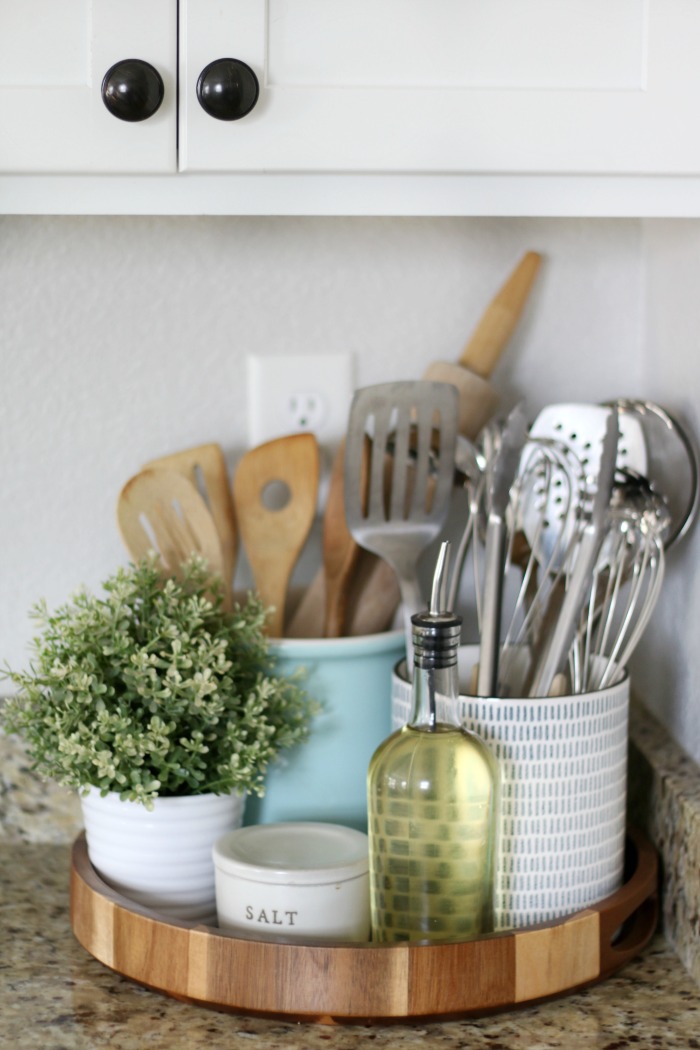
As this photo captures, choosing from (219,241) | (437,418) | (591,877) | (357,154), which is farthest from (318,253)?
(591,877)

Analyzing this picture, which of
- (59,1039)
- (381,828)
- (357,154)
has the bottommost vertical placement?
(59,1039)

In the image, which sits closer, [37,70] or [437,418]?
[37,70]

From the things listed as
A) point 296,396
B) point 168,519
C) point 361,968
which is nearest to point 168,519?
point 168,519

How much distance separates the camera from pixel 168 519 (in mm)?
942

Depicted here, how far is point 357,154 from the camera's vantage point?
708mm

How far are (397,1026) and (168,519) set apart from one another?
42 centimetres

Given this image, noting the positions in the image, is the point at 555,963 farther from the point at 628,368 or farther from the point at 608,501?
the point at 628,368

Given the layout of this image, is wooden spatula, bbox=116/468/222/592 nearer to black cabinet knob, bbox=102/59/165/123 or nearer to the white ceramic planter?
the white ceramic planter

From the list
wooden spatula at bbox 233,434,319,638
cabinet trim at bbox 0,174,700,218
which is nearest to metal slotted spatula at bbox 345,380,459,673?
wooden spatula at bbox 233,434,319,638

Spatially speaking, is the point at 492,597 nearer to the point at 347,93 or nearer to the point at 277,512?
the point at 277,512

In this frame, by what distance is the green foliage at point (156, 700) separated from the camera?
0.80m

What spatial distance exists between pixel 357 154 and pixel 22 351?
41 centimetres

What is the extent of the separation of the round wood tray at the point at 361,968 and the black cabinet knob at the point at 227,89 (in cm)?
50

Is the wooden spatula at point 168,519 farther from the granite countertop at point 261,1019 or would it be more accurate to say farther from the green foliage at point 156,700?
the granite countertop at point 261,1019
